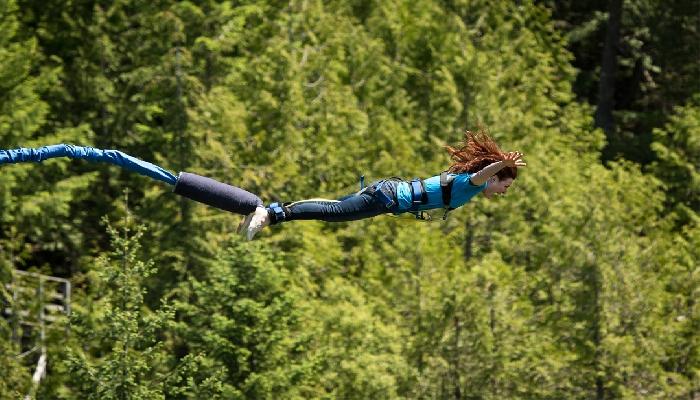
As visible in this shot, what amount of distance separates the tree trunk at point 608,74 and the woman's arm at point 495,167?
1118 inches

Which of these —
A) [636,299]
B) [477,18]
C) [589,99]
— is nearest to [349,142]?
[477,18]

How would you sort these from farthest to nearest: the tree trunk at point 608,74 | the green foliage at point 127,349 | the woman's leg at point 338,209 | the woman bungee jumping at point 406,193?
1. the tree trunk at point 608,74
2. the green foliage at point 127,349
3. the woman's leg at point 338,209
4. the woman bungee jumping at point 406,193

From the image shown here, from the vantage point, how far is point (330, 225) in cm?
2977

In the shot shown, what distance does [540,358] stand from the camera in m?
26.4

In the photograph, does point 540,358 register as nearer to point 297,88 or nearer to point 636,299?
point 636,299

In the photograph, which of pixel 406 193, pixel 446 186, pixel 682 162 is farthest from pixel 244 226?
pixel 682 162

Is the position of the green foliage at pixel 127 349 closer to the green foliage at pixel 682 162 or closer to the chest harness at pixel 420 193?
the chest harness at pixel 420 193

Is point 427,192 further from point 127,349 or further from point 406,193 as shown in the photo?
point 127,349

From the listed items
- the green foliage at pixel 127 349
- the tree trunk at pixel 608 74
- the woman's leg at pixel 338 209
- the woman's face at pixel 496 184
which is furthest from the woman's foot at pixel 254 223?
the tree trunk at pixel 608 74

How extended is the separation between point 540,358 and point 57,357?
9.02 metres

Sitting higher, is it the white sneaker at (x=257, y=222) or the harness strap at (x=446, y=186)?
the harness strap at (x=446, y=186)

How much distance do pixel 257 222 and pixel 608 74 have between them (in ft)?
97.4

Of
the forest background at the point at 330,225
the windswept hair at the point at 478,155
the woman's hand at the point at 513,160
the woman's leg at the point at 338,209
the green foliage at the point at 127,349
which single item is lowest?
the woman's leg at the point at 338,209

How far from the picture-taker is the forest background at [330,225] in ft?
72.1
